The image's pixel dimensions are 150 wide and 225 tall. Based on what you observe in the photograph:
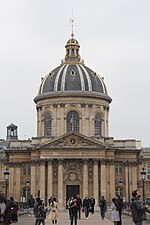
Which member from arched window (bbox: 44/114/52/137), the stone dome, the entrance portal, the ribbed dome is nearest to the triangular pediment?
the entrance portal

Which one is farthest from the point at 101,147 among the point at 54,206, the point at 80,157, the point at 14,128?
the point at 14,128

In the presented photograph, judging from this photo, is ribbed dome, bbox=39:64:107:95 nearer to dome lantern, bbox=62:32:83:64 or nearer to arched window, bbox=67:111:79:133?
dome lantern, bbox=62:32:83:64

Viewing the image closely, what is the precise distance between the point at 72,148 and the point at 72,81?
1578 cm

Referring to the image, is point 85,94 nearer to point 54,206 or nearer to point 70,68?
point 70,68

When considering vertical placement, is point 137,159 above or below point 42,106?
below

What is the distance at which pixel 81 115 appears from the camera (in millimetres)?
92438

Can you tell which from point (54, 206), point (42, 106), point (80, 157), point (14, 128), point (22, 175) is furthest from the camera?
point (14, 128)

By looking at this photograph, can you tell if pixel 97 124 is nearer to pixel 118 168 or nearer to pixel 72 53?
pixel 118 168

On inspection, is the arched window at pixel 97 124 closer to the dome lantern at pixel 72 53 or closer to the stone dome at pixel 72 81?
the stone dome at pixel 72 81

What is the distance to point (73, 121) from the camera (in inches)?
3652

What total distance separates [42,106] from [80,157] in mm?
15779

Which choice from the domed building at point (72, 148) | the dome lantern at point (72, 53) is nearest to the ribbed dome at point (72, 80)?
the domed building at point (72, 148)

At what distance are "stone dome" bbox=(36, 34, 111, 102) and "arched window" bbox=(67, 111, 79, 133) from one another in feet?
11.3

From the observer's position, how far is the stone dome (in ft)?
309
